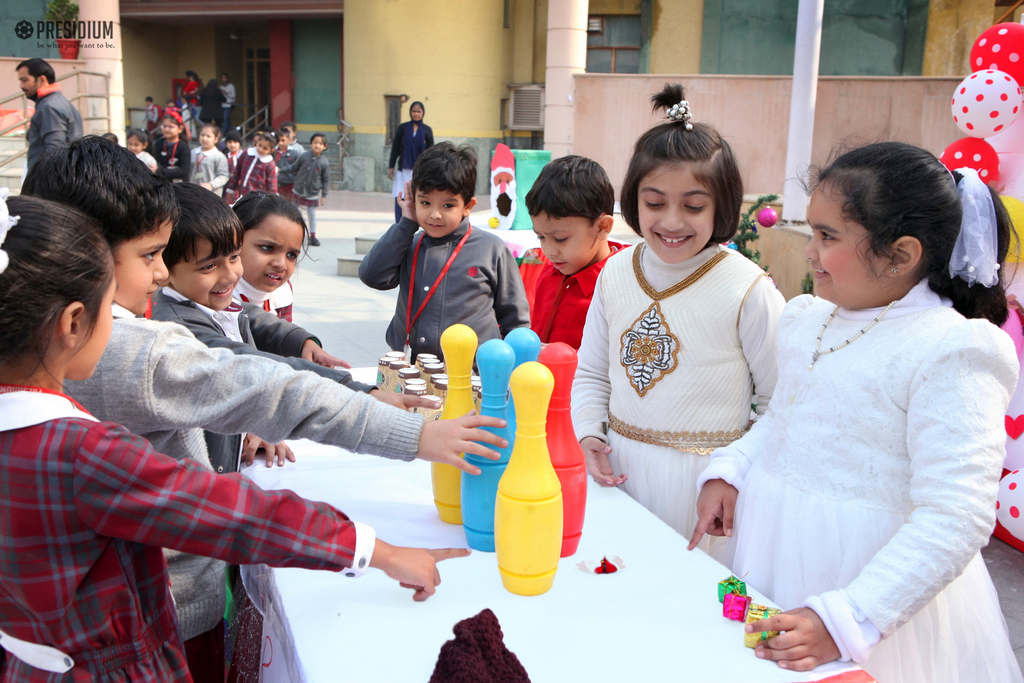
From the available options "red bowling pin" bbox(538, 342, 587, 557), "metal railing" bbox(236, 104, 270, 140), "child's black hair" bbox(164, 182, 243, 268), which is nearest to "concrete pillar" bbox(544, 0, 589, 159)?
"child's black hair" bbox(164, 182, 243, 268)

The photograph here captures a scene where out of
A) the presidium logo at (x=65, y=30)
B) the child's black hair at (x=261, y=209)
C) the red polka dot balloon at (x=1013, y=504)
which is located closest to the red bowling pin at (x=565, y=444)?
the child's black hair at (x=261, y=209)

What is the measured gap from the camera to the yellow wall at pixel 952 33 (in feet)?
47.8

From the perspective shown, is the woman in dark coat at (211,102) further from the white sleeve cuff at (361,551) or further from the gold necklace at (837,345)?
the white sleeve cuff at (361,551)

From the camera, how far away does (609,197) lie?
2.44m

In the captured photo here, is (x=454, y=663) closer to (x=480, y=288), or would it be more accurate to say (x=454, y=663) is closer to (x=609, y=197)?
(x=609, y=197)

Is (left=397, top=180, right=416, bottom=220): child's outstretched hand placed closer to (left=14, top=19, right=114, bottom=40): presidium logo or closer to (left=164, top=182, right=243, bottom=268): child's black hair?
(left=164, top=182, right=243, bottom=268): child's black hair

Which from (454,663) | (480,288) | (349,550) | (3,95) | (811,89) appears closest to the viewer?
(454,663)

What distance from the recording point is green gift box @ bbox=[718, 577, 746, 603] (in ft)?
3.67

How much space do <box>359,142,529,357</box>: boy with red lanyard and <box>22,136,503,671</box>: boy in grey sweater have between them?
1.48 meters

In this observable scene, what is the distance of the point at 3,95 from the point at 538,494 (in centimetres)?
1624

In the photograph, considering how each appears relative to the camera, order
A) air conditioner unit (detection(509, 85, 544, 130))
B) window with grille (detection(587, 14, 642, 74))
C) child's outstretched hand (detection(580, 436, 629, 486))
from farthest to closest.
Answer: air conditioner unit (detection(509, 85, 544, 130)) < window with grille (detection(587, 14, 642, 74)) < child's outstretched hand (detection(580, 436, 629, 486))

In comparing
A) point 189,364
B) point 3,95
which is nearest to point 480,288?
point 189,364

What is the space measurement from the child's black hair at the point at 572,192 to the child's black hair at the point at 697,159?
0.57 m

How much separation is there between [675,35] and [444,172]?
15.2 meters
